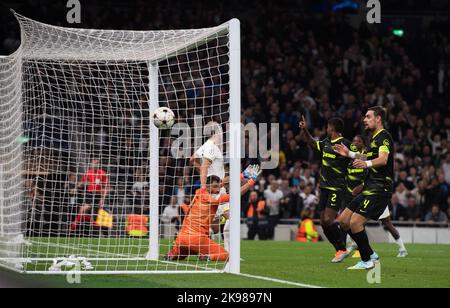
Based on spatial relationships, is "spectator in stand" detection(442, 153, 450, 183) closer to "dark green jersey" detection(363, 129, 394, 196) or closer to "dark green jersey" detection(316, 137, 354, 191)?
"dark green jersey" detection(316, 137, 354, 191)

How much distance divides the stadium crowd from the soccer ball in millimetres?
10041

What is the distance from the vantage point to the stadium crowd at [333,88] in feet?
83.9

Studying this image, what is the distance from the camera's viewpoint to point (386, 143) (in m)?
12.6

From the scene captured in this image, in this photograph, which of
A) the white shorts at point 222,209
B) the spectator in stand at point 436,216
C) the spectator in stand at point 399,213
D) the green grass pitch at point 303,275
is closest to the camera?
the green grass pitch at point 303,275

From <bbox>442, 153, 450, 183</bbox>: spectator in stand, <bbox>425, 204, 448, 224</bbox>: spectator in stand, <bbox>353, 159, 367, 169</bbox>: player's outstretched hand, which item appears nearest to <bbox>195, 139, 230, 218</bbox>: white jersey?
<bbox>353, 159, 367, 169</bbox>: player's outstretched hand

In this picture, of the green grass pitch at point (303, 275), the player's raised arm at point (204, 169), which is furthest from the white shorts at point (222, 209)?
the player's raised arm at point (204, 169)

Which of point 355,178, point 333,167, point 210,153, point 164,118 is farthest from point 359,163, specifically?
point 355,178

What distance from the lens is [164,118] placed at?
13812 mm

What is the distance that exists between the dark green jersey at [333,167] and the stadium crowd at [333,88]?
8.84 m

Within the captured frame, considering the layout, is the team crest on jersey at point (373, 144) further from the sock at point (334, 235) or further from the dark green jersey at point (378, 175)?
the sock at point (334, 235)
